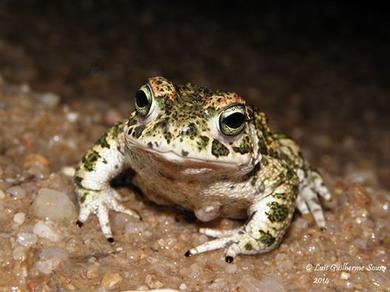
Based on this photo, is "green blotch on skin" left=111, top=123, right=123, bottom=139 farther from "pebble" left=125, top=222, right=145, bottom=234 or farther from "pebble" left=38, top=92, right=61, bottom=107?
"pebble" left=38, top=92, right=61, bottom=107

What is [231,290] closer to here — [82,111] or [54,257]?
[54,257]

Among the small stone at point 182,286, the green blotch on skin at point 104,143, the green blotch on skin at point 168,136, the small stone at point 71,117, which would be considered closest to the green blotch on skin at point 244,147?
the green blotch on skin at point 168,136

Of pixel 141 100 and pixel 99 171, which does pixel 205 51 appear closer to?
pixel 99 171

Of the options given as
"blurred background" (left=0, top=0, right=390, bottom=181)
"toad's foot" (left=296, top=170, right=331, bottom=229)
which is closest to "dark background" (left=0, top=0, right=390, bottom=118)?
"blurred background" (left=0, top=0, right=390, bottom=181)

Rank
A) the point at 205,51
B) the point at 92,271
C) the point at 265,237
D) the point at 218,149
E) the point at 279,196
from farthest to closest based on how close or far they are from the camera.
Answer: the point at 205,51 < the point at 279,196 < the point at 265,237 < the point at 92,271 < the point at 218,149

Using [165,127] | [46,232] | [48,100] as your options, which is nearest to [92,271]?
[46,232]

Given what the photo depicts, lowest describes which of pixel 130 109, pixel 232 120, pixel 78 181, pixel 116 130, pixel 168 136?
pixel 130 109

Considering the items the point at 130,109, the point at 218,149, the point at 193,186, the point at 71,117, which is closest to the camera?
the point at 218,149
